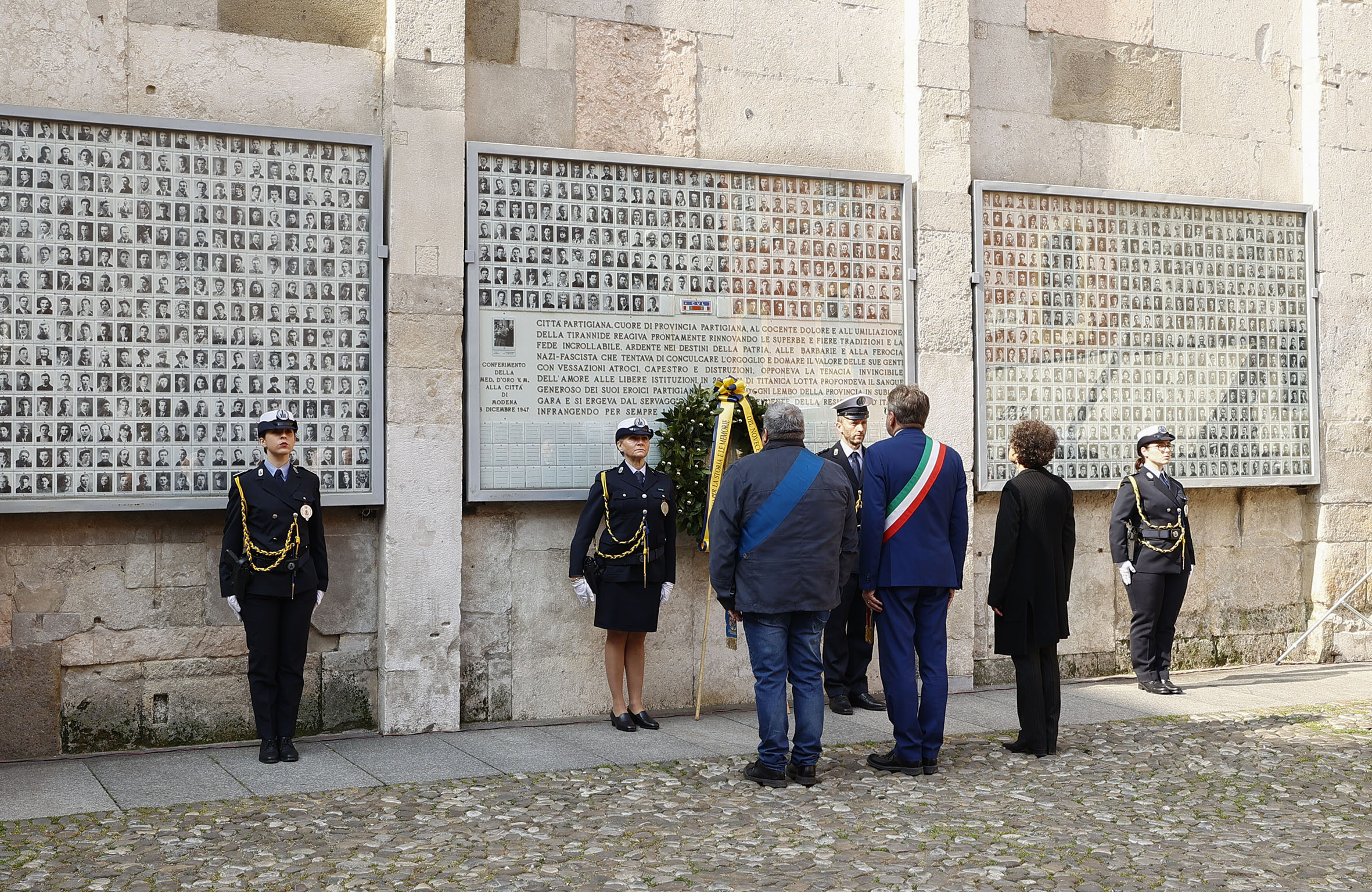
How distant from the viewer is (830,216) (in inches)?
328

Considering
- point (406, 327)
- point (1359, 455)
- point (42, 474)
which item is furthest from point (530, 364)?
point (1359, 455)

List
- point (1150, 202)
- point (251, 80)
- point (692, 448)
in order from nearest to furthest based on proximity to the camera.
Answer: point (251, 80) < point (692, 448) < point (1150, 202)

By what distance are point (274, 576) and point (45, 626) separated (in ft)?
4.49

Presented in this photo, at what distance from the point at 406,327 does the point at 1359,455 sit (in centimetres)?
741

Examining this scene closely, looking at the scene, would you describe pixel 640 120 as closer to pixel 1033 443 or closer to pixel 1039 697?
pixel 1033 443

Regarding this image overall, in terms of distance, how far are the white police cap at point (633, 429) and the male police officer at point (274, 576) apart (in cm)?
177

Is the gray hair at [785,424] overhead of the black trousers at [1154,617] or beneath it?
overhead

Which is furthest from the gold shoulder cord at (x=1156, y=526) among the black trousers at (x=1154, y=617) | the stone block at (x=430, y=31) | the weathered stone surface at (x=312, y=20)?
the weathered stone surface at (x=312, y=20)

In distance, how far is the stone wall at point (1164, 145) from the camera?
896cm

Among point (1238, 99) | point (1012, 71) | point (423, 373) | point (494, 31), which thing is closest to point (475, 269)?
point (423, 373)

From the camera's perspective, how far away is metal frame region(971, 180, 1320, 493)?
8625 mm

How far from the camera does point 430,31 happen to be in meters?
7.25

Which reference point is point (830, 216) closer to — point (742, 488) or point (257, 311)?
point (742, 488)

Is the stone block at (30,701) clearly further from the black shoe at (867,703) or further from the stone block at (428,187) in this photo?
the black shoe at (867,703)
